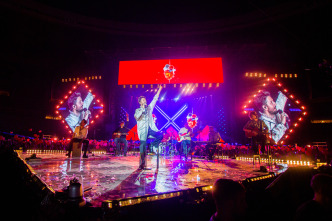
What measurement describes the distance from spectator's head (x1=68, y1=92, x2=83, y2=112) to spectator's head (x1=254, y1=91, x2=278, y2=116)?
14.5 meters

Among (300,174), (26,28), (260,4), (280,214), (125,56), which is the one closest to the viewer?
(280,214)

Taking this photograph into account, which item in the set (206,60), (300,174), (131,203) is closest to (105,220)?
(131,203)

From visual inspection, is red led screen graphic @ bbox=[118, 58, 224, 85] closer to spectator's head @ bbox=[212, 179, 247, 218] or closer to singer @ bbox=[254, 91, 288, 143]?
singer @ bbox=[254, 91, 288, 143]

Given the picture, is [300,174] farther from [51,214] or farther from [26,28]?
[26,28]

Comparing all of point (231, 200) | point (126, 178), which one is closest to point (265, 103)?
point (126, 178)

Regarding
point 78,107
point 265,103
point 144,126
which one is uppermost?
point 265,103

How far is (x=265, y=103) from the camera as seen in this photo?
12.2 meters

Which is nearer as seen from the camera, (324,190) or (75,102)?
(324,190)

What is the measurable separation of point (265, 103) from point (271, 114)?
0.89 m

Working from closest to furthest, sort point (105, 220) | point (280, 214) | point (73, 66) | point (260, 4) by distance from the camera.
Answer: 1. point (105, 220)
2. point (280, 214)
3. point (260, 4)
4. point (73, 66)

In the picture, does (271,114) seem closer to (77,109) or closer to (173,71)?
(173,71)

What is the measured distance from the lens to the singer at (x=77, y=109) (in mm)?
14312

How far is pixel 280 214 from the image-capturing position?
2145mm

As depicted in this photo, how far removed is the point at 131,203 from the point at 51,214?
2.76 ft
